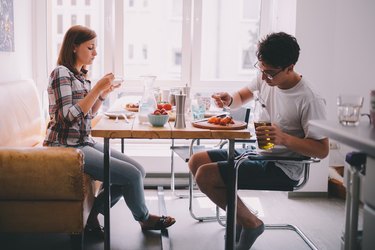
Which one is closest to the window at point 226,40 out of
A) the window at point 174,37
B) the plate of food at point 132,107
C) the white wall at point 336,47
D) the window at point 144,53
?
the window at point 174,37

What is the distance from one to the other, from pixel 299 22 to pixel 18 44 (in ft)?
7.01

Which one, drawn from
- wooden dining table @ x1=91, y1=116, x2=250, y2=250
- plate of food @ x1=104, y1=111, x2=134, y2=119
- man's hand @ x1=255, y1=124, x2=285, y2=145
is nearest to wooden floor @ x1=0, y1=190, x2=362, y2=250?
wooden dining table @ x1=91, y1=116, x2=250, y2=250

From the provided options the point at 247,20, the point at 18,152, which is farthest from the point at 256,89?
the point at 247,20

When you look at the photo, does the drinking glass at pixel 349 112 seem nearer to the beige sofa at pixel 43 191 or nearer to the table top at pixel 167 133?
the table top at pixel 167 133

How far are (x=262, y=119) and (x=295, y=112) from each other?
18 centimetres

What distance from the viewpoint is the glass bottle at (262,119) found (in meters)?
2.14

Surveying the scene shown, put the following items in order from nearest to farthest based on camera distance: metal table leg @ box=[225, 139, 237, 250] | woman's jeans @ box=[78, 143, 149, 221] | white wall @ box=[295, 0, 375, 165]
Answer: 1. metal table leg @ box=[225, 139, 237, 250]
2. woman's jeans @ box=[78, 143, 149, 221]
3. white wall @ box=[295, 0, 375, 165]

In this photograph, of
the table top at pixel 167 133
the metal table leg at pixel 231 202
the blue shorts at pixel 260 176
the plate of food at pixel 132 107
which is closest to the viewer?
the table top at pixel 167 133

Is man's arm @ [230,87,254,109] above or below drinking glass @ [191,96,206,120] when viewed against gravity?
above

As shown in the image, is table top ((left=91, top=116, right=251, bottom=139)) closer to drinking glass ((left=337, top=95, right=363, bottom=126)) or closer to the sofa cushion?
drinking glass ((left=337, top=95, right=363, bottom=126))

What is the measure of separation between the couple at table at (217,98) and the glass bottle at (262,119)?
2cm

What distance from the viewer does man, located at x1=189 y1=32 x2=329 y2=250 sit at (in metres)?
2.19

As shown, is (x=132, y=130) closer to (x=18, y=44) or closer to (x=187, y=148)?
(x=187, y=148)

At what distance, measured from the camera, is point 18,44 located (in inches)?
142
